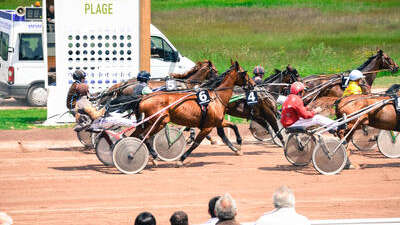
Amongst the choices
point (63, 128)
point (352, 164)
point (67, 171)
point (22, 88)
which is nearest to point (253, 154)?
point (352, 164)

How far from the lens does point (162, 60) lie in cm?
2172

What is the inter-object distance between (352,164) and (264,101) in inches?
106

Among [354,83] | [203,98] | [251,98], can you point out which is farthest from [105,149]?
[354,83]

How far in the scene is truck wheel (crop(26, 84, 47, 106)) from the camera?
22.7m

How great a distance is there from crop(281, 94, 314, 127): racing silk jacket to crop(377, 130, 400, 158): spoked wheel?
95.1 inches

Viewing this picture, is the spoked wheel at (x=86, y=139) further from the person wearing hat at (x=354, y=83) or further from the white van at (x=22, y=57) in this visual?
the white van at (x=22, y=57)

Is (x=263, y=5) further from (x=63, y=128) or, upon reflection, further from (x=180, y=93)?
(x=180, y=93)

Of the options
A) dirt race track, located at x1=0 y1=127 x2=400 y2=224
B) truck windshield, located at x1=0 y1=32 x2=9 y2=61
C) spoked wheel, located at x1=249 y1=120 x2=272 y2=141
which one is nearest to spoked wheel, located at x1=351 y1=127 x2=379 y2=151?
dirt race track, located at x1=0 y1=127 x2=400 y2=224

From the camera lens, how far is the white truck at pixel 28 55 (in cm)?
2180

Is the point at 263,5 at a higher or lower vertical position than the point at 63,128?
higher

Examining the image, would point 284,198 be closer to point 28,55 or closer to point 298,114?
point 298,114

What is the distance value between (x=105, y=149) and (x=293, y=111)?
326 centimetres

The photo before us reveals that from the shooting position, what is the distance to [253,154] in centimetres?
1487

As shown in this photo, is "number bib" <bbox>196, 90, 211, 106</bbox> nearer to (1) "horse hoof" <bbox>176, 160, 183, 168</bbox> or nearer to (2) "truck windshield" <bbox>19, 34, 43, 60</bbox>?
(1) "horse hoof" <bbox>176, 160, 183, 168</bbox>
